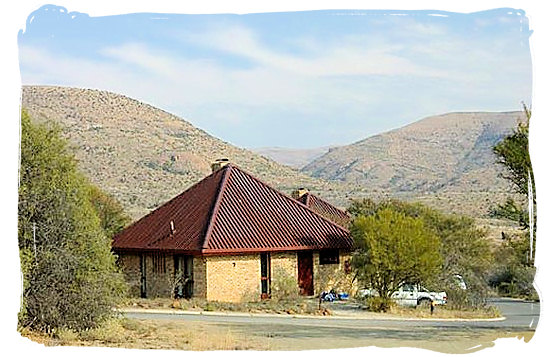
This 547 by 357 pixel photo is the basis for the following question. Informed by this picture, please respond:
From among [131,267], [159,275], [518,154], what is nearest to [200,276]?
[159,275]

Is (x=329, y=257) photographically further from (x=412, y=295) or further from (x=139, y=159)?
(x=139, y=159)

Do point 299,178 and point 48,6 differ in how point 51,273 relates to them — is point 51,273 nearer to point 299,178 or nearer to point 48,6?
point 48,6

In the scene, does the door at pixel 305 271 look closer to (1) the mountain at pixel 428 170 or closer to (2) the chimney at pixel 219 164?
(1) the mountain at pixel 428 170

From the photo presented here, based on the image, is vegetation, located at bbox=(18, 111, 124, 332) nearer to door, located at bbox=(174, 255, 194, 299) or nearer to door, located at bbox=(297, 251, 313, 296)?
door, located at bbox=(174, 255, 194, 299)

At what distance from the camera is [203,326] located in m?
7.63

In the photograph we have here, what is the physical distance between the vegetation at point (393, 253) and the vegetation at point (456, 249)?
0.23m

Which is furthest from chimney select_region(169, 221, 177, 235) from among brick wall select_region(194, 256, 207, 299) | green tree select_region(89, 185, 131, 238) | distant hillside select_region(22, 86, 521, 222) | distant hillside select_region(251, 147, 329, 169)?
distant hillside select_region(251, 147, 329, 169)

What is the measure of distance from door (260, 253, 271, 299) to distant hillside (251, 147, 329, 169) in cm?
170

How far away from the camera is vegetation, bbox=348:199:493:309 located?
1097 centimetres

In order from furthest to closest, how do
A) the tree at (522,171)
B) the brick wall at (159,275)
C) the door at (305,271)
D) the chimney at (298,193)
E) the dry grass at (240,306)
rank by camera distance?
the chimney at (298,193) → the door at (305,271) → the brick wall at (159,275) → the dry grass at (240,306) → the tree at (522,171)

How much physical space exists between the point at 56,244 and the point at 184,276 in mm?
7785

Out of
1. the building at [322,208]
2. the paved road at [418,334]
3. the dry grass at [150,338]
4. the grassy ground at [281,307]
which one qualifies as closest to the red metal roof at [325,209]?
the building at [322,208]

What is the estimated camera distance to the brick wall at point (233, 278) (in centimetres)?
1391

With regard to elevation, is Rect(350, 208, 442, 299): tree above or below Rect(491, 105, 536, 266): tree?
below
